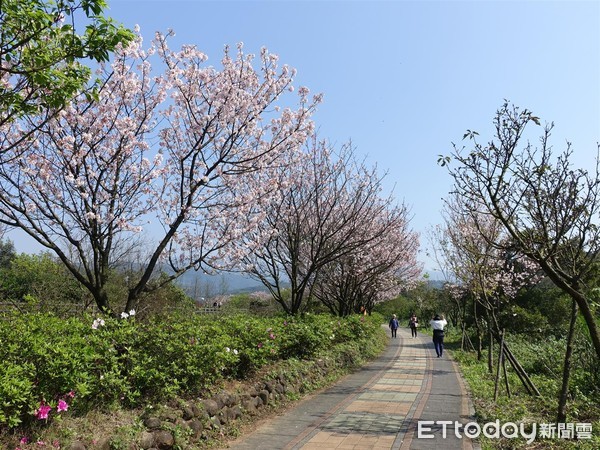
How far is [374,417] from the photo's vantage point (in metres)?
7.38

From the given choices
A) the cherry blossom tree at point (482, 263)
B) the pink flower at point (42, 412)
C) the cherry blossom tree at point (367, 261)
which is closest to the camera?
the pink flower at point (42, 412)

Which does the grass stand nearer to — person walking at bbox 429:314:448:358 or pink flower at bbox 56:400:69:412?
person walking at bbox 429:314:448:358

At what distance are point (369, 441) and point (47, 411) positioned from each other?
3.80 m

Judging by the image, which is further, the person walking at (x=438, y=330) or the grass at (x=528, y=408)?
the person walking at (x=438, y=330)

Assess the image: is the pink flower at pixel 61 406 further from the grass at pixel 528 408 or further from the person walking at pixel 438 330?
the person walking at pixel 438 330

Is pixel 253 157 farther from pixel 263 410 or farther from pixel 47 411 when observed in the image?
pixel 47 411

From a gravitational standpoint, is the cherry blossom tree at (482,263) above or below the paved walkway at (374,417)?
above

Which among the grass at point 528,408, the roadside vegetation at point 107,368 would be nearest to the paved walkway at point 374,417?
the grass at point 528,408

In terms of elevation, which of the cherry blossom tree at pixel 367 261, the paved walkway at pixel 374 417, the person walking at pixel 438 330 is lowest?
the paved walkway at pixel 374 417

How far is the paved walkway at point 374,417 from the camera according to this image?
596cm

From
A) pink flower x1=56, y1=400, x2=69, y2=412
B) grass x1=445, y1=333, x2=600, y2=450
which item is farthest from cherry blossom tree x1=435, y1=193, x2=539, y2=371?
pink flower x1=56, y1=400, x2=69, y2=412

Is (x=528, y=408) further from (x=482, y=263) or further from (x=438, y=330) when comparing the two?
(x=438, y=330)

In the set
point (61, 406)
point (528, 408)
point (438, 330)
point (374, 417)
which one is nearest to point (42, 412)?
point (61, 406)

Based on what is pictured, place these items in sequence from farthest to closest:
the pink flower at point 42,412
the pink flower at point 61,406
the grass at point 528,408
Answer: the grass at point 528,408 → the pink flower at point 61,406 → the pink flower at point 42,412
